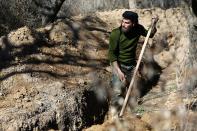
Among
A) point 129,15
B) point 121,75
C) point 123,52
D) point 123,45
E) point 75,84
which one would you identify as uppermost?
point 129,15

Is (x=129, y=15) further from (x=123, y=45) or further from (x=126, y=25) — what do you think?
(x=123, y=45)

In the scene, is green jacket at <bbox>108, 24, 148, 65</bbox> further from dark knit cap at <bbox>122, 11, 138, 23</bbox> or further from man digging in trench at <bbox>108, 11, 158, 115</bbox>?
dark knit cap at <bbox>122, 11, 138, 23</bbox>

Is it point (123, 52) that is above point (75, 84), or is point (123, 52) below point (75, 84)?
above

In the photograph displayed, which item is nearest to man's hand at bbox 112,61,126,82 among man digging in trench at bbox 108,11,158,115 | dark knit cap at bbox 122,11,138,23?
man digging in trench at bbox 108,11,158,115

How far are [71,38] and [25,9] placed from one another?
445 centimetres

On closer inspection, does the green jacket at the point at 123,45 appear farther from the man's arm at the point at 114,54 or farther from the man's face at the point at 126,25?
the man's face at the point at 126,25

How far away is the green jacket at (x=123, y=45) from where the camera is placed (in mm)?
8195

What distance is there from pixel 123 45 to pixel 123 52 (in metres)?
0.15

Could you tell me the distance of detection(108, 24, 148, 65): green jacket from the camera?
8.20 meters

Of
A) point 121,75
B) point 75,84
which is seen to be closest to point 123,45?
point 121,75

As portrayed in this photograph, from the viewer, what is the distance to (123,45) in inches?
328

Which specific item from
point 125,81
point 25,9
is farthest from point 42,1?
point 125,81

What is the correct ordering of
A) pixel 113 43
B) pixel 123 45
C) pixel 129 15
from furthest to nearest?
1. pixel 123 45
2. pixel 113 43
3. pixel 129 15

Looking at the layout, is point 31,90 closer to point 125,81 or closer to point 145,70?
point 125,81
